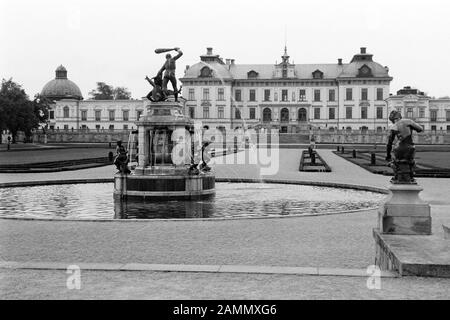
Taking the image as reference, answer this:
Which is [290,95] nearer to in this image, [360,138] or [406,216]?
[360,138]

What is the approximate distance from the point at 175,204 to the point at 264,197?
3.21m

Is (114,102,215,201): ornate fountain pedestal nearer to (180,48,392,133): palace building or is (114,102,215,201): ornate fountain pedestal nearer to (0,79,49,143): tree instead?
(0,79,49,143): tree

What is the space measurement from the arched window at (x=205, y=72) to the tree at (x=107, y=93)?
43.6 meters

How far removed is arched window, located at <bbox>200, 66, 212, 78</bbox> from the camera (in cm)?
9888

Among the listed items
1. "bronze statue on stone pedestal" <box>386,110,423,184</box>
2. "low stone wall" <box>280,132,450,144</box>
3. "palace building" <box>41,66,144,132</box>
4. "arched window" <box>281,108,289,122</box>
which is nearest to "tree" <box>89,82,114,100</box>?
"palace building" <box>41,66,144,132</box>

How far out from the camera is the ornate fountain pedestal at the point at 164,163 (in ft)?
61.9

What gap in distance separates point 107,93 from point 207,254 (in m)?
133

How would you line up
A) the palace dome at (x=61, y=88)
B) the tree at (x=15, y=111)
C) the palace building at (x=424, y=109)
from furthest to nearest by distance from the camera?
1. the palace dome at (x=61, y=88)
2. the palace building at (x=424, y=109)
3. the tree at (x=15, y=111)

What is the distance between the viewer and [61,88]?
115438 millimetres

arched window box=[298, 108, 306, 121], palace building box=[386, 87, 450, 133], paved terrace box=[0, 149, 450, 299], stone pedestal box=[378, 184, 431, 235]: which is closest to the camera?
paved terrace box=[0, 149, 450, 299]

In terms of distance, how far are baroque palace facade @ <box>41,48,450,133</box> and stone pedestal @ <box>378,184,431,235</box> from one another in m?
86.8

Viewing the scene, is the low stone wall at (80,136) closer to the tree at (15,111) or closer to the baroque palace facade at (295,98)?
the baroque palace facade at (295,98)

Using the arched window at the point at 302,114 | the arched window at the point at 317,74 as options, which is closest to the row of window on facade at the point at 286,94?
the arched window at the point at 302,114

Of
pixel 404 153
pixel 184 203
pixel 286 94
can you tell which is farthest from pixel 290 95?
pixel 404 153
